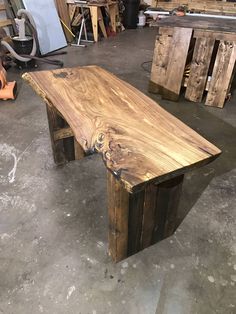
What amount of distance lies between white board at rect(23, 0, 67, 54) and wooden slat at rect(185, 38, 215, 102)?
8.03ft

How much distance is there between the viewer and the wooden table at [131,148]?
3.14ft

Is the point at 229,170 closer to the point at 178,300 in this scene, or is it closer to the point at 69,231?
the point at 178,300

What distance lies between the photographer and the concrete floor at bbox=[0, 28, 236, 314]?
3.84ft

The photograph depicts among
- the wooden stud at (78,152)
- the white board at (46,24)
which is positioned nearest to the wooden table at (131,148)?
the wooden stud at (78,152)

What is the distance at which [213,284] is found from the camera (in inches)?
48.5

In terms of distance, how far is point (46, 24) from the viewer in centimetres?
410

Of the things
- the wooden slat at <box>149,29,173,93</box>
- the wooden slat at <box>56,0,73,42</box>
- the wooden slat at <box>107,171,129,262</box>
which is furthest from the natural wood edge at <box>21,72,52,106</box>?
the wooden slat at <box>56,0,73,42</box>

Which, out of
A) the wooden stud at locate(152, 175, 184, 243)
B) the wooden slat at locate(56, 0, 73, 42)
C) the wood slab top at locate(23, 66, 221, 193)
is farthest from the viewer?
the wooden slat at locate(56, 0, 73, 42)

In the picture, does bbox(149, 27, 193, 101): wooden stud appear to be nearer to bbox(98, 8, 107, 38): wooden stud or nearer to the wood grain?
the wood grain

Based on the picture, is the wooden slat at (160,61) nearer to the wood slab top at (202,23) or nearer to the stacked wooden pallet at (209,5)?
the wood slab top at (202,23)

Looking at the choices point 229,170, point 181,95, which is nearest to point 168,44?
point 181,95

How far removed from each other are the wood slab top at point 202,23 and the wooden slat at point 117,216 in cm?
211

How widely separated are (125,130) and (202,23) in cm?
213

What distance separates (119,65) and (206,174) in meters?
2.43
